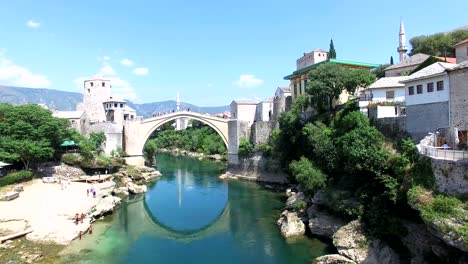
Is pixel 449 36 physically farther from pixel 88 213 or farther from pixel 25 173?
pixel 25 173

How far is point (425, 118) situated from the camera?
20.1m

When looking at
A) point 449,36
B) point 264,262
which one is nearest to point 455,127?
point 264,262

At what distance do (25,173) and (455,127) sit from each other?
101 ft

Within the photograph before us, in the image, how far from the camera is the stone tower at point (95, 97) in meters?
48.2

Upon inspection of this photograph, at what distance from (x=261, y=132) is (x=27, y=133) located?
23.1 meters

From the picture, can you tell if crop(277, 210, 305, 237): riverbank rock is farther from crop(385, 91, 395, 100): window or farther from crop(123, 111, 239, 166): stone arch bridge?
crop(123, 111, 239, 166): stone arch bridge

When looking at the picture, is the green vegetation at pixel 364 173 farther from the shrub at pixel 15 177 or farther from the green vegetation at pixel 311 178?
the shrub at pixel 15 177

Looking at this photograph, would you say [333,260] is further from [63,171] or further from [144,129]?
[144,129]

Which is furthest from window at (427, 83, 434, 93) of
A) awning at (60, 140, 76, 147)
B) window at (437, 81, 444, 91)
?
awning at (60, 140, 76, 147)

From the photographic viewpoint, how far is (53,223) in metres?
22.4

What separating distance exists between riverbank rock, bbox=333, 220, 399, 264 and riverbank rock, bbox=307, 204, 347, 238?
136 centimetres

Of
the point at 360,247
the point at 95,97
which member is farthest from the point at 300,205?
the point at 95,97

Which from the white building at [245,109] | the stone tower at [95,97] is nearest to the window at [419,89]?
the white building at [245,109]

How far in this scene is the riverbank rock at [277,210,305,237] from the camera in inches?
852
